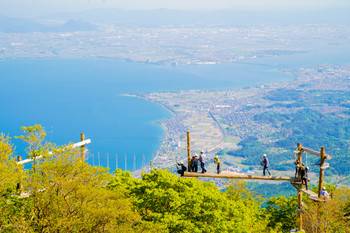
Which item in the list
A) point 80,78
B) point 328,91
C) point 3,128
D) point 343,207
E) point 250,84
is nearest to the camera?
point 343,207

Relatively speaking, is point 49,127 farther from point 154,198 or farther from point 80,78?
point 154,198

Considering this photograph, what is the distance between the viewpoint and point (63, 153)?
13688 millimetres

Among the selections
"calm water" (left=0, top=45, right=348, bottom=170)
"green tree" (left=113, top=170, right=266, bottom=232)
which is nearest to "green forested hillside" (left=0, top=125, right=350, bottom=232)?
"green tree" (left=113, top=170, right=266, bottom=232)

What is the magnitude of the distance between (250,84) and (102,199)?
17858 centimetres

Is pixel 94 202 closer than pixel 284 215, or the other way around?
pixel 94 202

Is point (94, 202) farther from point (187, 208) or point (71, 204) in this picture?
point (187, 208)

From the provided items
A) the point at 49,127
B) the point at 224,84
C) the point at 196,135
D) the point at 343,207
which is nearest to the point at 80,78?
the point at 224,84

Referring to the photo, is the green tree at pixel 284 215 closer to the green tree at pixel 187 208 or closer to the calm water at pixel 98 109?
the green tree at pixel 187 208

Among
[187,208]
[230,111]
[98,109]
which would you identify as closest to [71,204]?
[187,208]

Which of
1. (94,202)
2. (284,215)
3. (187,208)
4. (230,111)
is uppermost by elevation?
(94,202)

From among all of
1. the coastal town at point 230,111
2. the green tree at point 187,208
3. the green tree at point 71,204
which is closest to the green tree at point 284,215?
the green tree at point 187,208

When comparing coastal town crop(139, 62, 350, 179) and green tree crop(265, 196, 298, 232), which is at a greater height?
green tree crop(265, 196, 298, 232)

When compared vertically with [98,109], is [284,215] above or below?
above

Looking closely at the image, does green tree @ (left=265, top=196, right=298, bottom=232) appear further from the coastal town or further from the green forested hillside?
the coastal town
